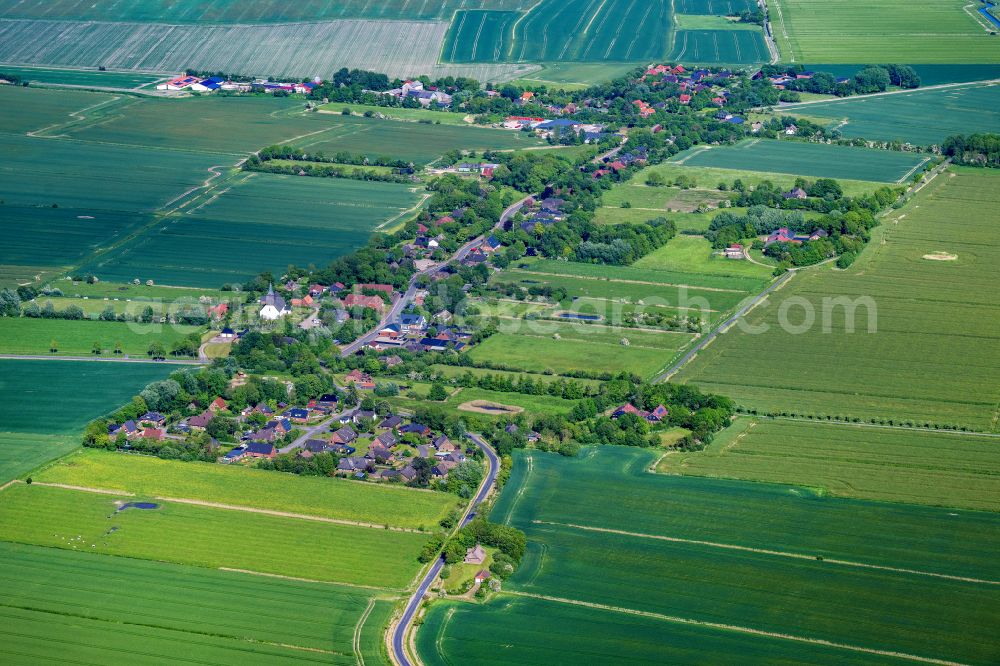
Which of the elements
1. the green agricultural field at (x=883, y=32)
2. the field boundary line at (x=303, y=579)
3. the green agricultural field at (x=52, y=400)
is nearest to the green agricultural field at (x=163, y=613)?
the field boundary line at (x=303, y=579)

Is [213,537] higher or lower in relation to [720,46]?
lower

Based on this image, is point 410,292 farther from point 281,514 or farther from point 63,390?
point 281,514

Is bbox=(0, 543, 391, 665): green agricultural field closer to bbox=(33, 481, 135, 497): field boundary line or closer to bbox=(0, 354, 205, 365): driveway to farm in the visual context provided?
bbox=(33, 481, 135, 497): field boundary line

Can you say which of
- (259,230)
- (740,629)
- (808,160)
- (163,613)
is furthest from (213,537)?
(808,160)

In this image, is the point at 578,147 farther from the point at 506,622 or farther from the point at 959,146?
the point at 506,622

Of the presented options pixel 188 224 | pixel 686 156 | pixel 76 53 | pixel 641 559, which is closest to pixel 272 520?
pixel 641 559

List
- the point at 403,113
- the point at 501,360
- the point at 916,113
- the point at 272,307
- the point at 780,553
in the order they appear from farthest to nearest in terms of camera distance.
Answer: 1. the point at 403,113
2. the point at 916,113
3. the point at 272,307
4. the point at 501,360
5. the point at 780,553

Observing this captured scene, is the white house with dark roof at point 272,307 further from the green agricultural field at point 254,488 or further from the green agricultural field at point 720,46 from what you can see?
the green agricultural field at point 720,46
